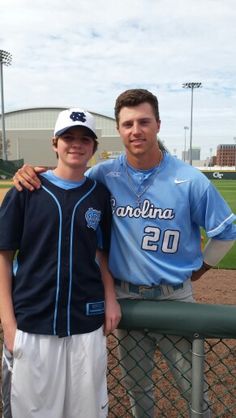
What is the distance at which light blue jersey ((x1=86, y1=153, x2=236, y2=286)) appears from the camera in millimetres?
2174

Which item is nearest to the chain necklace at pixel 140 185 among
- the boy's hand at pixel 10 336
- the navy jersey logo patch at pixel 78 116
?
the navy jersey logo patch at pixel 78 116

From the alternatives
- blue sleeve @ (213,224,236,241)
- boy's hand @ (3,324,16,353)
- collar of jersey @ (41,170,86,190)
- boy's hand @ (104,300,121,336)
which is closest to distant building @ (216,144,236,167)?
blue sleeve @ (213,224,236,241)

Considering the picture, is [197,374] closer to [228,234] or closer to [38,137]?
[228,234]

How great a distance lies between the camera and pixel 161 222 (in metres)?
2.17

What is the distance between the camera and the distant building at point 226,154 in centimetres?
11906

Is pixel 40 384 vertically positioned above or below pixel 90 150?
below

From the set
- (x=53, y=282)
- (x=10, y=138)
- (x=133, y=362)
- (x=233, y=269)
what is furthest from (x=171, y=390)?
(x=10, y=138)

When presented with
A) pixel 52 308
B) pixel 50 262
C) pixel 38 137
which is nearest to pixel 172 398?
pixel 52 308

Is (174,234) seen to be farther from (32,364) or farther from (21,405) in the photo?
(21,405)

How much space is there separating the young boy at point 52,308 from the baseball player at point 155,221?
0.97 feet

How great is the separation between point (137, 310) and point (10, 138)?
77227 millimetres

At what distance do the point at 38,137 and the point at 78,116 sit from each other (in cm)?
7618

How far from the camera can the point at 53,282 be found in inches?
73.0

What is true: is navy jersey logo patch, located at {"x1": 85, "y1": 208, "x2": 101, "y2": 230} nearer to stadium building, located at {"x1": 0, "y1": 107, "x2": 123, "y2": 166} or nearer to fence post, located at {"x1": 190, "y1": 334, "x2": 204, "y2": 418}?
fence post, located at {"x1": 190, "y1": 334, "x2": 204, "y2": 418}
